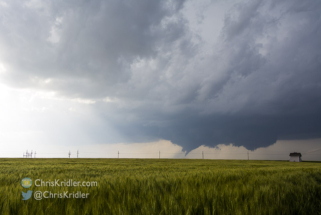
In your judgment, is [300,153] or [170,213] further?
[300,153]

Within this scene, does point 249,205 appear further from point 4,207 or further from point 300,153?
point 300,153

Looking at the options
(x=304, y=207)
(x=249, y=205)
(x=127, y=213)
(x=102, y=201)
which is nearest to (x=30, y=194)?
(x=102, y=201)

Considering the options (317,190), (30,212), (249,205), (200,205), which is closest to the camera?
(30,212)

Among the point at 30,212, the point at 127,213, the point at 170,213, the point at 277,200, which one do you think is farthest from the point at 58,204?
the point at 277,200

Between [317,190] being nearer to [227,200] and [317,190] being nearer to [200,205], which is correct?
[227,200]

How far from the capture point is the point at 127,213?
218 centimetres

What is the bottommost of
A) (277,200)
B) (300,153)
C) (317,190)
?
(300,153)

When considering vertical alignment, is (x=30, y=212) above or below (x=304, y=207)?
above

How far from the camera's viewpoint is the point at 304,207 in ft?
9.77

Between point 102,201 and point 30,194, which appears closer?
point 102,201

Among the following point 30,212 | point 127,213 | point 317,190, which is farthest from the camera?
point 317,190

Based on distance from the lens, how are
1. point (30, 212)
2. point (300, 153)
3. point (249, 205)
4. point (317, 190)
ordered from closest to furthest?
point (30, 212)
point (249, 205)
point (317, 190)
point (300, 153)

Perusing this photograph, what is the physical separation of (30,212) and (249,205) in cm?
313

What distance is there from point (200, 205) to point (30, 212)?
231cm
